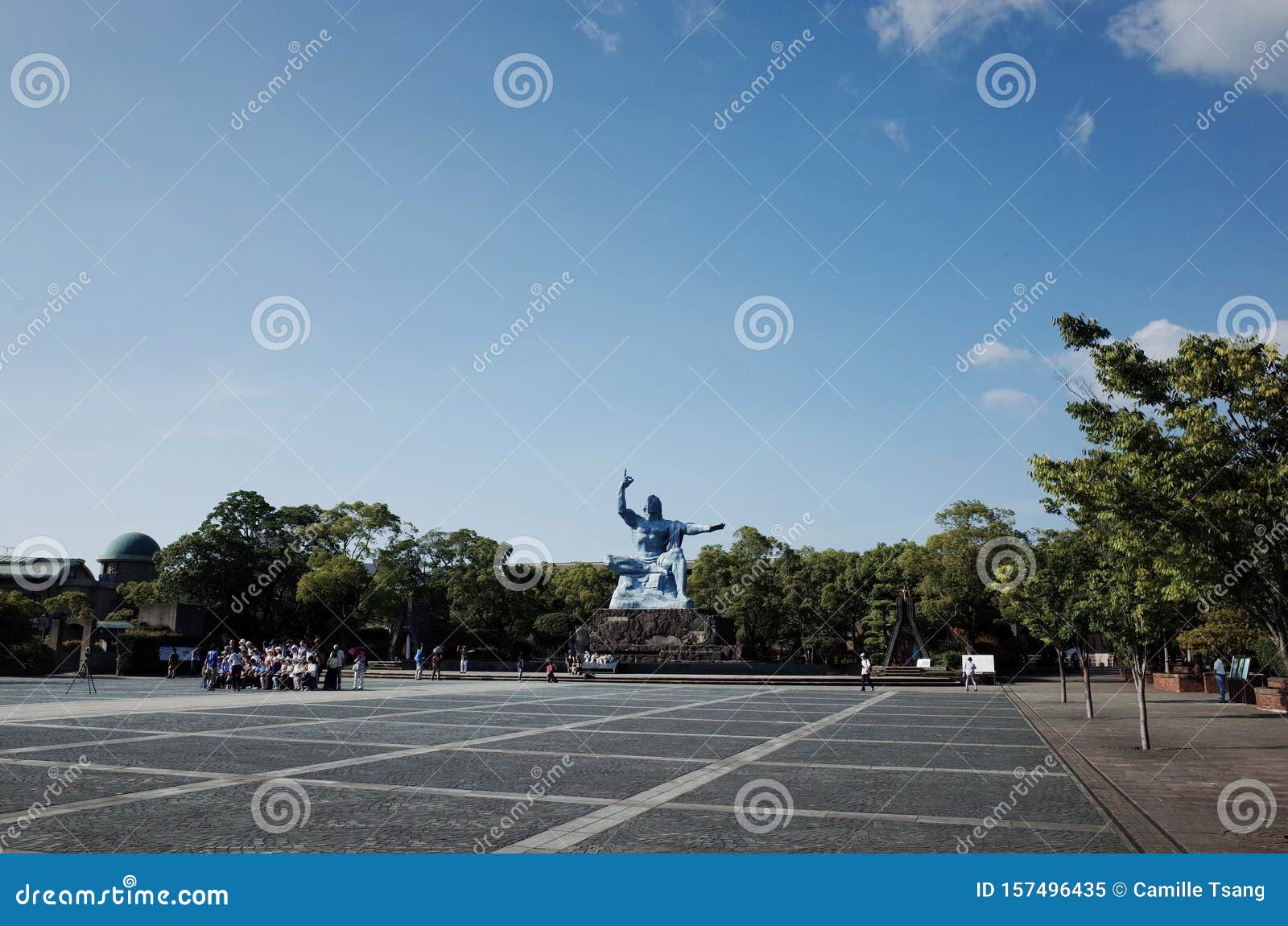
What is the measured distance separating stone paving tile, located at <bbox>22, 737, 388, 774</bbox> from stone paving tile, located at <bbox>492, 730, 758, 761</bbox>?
101 inches

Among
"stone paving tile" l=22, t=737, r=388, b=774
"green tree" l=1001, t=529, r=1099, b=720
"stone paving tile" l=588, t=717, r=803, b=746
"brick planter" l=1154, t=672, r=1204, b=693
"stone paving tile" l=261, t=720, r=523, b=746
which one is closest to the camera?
"stone paving tile" l=22, t=737, r=388, b=774

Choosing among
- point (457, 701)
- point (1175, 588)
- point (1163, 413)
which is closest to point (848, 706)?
point (457, 701)

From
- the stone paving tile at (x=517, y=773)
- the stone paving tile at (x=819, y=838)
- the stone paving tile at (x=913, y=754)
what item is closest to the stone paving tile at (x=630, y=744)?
the stone paving tile at (x=913, y=754)

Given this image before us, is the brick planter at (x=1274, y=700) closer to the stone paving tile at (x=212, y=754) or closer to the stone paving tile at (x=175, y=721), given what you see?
the stone paving tile at (x=212, y=754)

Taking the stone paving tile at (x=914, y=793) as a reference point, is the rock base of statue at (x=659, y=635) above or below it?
below

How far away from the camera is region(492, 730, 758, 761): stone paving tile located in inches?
546

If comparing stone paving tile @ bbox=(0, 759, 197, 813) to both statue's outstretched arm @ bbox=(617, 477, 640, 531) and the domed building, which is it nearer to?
statue's outstretched arm @ bbox=(617, 477, 640, 531)

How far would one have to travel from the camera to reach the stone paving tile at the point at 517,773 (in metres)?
10.4

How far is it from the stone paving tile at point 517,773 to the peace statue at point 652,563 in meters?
43.0

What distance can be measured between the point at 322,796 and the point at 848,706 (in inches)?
737

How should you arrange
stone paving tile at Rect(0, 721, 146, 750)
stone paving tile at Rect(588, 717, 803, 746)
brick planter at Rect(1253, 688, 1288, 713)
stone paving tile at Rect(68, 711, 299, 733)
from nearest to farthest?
stone paving tile at Rect(0, 721, 146, 750), stone paving tile at Rect(68, 711, 299, 733), stone paving tile at Rect(588, 717, 803, 746), brick planter at Rect(1253, 688, 1288, 713)

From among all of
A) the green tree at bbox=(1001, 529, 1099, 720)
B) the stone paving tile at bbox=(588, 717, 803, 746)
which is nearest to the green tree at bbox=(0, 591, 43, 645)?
the stone paving tile at bbox=(588, 717, 803, 746)

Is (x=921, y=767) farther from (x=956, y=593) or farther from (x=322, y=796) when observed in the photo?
(x=956, y=593)

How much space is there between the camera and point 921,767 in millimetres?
12422
